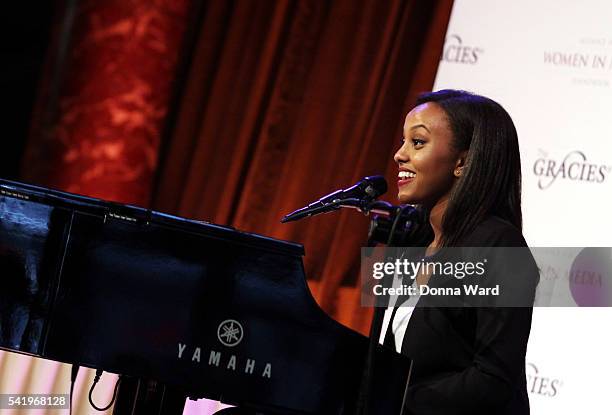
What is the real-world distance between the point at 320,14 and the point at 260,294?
3.44m

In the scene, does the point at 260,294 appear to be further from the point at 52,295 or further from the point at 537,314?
the point at 537,314

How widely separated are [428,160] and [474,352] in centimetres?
56

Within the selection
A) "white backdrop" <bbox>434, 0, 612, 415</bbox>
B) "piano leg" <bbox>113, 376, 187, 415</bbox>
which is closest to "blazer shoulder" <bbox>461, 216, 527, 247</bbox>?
"piano leg" <bbox>113, 376, 187, 415</bbox>

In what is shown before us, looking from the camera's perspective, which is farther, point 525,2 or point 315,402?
point 525,2

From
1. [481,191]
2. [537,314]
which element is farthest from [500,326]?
[537,314]

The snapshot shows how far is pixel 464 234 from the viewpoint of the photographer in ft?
8.43

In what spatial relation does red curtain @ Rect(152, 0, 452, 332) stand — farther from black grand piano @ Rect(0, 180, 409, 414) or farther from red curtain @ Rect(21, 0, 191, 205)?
black grand piano @ Rect(0, 180, 409, 414)

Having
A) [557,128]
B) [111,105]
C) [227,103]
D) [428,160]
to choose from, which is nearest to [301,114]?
[227,103]

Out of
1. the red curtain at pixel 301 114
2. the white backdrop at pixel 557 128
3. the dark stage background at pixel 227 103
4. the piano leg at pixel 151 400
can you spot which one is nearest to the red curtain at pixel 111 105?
the dark stage background at pixel 227 103

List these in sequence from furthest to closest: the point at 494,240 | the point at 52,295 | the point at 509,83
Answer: the point at 509,83
the point at 494,240
the point at 52,295

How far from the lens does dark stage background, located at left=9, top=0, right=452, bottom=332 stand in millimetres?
5145

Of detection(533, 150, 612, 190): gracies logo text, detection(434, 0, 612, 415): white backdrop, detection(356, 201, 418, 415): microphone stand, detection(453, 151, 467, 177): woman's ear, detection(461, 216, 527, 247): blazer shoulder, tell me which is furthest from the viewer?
detection(533, 150, 612, 190): gracies logo text

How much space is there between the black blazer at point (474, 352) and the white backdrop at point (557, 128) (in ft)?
5.05

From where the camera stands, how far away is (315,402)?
232 cm
